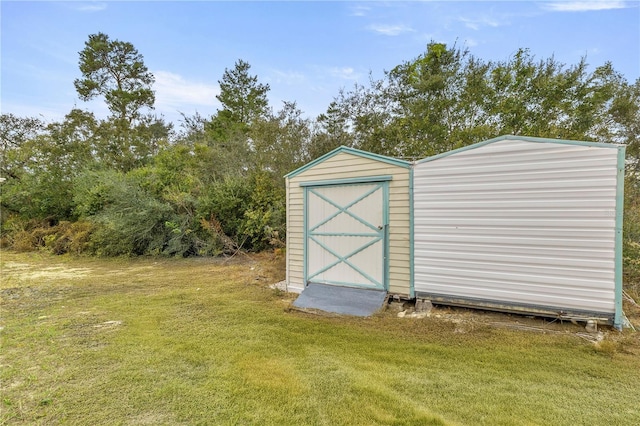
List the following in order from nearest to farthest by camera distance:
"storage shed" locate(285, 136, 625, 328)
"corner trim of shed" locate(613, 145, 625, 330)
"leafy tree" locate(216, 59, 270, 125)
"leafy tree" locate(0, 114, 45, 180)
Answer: "corner trim of shed" locate(613, 145, 625, 330)
"storage shed" locate(285, 136, 625, 328)
"leafy tree" locate(0, 114, 45, 180)
"leafy tree" locate(216, 59, 270, 125)

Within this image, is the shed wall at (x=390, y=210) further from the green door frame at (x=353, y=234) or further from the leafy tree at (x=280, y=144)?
the leafy tree at (x=280, y=144)

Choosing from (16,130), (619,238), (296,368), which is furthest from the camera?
(16,130)

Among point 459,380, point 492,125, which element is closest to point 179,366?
point 459,380

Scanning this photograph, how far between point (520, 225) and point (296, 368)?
9.59 feet

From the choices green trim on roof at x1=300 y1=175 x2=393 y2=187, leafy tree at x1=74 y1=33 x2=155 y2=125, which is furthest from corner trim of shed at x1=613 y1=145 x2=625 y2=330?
leafy tree at x1=74 y1=33 x2=155 y2=125

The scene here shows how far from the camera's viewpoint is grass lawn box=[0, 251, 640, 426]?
194 cm

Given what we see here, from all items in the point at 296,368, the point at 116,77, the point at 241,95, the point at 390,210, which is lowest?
the point at 296,368

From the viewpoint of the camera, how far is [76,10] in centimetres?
690

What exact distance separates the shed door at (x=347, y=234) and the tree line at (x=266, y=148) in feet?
10.8

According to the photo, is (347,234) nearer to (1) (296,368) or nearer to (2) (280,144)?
(1) (296,368)

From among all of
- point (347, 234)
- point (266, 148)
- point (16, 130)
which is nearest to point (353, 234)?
point (347, 234)

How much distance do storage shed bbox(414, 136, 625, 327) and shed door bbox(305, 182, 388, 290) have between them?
542 mm

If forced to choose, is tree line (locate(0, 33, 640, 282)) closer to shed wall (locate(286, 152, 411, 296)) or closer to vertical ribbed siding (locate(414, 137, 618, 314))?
shed wall (locate(286, 152, 411, 296))

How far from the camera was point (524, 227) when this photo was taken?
3400 mm
